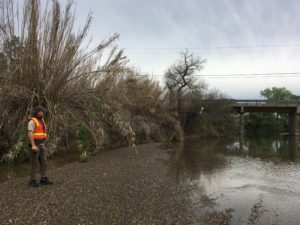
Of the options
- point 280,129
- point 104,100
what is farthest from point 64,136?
point 280,129

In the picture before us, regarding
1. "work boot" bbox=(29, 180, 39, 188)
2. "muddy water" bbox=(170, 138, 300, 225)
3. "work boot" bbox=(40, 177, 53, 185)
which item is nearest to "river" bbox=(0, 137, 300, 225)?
"muddy water" bbox=(170, 138, 300, 225)

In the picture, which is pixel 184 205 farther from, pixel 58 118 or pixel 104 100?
pixel 104 100

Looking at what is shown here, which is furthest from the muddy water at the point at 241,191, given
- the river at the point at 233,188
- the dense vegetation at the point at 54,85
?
the dense vegetation at the point at 54,85

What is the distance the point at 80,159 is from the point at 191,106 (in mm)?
21629

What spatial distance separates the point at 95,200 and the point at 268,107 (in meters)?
43.5

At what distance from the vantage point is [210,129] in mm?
36625

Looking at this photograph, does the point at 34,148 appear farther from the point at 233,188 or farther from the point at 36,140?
the point at 233,188

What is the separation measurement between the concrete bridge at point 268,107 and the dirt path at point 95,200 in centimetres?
3722

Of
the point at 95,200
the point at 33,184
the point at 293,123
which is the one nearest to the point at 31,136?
the point at 33,184

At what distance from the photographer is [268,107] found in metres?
45.1

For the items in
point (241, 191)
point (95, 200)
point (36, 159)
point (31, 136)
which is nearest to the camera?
point (95, 200)

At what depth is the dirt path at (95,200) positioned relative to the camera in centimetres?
542

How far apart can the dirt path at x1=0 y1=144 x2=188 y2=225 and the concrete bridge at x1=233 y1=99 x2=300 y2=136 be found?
37.2m

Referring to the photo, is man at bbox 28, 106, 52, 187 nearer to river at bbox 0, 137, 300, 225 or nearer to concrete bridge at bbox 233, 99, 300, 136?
river at bbox 0, 137, 300, 225
